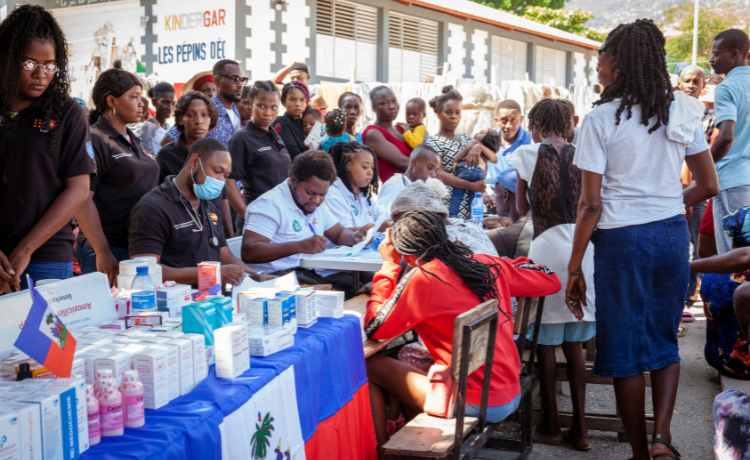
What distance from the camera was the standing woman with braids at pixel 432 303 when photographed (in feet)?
8.75

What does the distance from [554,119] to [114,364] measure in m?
2.79

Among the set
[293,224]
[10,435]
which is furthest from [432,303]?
[293,224]

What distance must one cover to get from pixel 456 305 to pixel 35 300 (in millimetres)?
1623

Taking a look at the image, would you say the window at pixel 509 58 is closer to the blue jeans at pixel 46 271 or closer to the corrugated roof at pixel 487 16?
A: the corrugated roof at pixel 487 16

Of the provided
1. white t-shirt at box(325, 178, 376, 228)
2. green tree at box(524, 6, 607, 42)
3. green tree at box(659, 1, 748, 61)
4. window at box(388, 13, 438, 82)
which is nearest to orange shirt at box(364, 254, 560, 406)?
white t-shirt at box(325, 178, 376, 228)

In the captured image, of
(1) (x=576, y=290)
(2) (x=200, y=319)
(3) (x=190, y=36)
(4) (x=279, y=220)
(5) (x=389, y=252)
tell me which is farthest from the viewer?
(3) (x=190, y=36)

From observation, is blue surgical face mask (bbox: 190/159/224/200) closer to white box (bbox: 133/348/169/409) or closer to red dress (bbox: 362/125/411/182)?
white box (bbox: 133/348/169/409)

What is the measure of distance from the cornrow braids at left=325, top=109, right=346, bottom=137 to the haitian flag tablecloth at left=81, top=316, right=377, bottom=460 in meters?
3.39

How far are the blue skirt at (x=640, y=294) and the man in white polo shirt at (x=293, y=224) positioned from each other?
1838 mm

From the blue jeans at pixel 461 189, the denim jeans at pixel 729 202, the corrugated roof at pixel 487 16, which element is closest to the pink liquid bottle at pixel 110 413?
the blue jeans at pixel 461 189

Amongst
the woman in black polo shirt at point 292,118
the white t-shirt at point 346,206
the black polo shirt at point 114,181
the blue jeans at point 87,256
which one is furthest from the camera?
the woman in black polo shirt at point 292,118

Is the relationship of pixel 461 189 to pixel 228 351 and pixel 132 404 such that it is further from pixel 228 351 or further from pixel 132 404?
pixel 132 404

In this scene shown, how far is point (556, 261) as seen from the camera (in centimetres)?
355

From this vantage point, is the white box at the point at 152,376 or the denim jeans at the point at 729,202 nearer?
the white box at the point at 152,376
